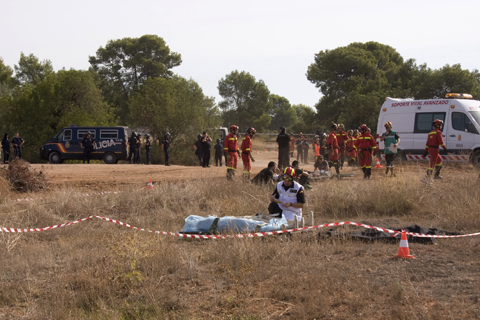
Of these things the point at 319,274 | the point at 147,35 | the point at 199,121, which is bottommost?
the point at 319,274

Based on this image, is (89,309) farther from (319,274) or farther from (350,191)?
(350,191)

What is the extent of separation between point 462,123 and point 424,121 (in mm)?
1447

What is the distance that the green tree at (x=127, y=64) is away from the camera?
49.3 metres

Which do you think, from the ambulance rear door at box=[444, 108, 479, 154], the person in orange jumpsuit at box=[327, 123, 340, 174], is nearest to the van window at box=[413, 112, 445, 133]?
the ambulance rear door at box=[444, 108, 479, 154]

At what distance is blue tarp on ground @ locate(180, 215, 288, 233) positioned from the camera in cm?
816

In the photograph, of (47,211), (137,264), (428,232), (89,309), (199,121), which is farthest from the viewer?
(199,121)

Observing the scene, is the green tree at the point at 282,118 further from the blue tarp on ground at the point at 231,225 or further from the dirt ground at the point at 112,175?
the blue tarp on ground at the point at 231,225

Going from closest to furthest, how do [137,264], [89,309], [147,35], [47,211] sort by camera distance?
[89,309] → [137,264] → [47,211] → [147,35]

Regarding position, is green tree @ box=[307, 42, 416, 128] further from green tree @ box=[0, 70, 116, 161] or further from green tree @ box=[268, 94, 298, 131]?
green tree @ box=[268, 94, 298, 131]

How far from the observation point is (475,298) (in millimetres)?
5176

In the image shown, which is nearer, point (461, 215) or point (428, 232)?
point (428, 232)

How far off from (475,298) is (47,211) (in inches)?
352

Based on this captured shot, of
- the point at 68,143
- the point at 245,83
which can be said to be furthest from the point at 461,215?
the point at 245,83

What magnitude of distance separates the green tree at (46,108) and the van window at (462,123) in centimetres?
2241
